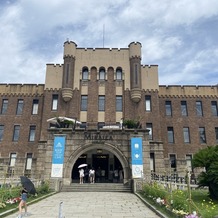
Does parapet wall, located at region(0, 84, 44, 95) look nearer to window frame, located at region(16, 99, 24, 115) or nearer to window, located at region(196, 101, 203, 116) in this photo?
window frame, located at region(16, 99, 24, 115)

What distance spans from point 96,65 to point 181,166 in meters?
16.2

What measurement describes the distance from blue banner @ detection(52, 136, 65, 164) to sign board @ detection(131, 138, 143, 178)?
639cm

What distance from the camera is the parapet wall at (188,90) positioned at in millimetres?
31517

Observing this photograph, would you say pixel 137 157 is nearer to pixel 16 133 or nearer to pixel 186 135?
pixel 186 135

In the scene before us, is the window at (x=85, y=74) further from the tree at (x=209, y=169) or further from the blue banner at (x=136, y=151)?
the tree at (x=209, y=169)

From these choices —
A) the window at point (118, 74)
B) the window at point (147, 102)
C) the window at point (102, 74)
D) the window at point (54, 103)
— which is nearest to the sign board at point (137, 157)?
the window at point (147, 102)

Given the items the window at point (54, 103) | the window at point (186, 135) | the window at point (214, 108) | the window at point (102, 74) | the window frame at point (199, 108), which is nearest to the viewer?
the window at point (54, 103)

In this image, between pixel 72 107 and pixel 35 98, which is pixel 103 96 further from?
pixel 35 98

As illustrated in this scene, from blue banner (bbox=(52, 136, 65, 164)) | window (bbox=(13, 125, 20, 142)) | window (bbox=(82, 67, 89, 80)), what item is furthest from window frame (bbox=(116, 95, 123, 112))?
window (bbox=(13, 125, 20, 142))

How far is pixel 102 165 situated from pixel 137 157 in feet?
21.6

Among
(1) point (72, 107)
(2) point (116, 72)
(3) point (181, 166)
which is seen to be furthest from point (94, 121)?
(3) point (181, 166)

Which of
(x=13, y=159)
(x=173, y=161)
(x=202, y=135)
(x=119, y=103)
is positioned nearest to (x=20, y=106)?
(x=13, y=159)

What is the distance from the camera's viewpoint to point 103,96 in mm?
29422

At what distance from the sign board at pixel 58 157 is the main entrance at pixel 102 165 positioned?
204 inches
